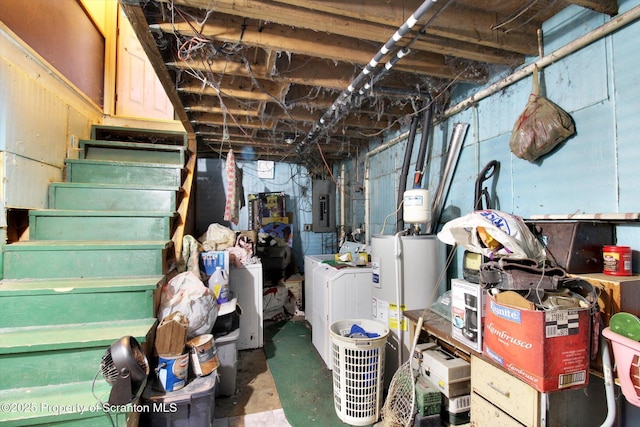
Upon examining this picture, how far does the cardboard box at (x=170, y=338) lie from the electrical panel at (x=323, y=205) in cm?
310

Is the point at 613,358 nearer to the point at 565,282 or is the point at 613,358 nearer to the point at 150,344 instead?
the point at 565,282

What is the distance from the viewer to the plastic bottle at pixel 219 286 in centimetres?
249

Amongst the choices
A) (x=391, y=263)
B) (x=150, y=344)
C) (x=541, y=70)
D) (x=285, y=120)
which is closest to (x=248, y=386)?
(x=150, y=344)

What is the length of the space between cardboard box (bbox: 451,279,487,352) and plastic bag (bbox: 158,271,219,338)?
A: 1.57 meters

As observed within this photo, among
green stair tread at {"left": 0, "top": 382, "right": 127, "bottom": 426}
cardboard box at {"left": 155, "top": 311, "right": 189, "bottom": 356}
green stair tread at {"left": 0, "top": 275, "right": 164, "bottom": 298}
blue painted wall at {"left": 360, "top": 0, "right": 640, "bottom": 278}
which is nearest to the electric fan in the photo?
green stair tread at {"left": 0, "top": 382, "right": 127, "bottom": 426}

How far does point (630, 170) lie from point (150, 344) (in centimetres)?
260

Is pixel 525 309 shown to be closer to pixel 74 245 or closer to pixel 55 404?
pixel 55 404

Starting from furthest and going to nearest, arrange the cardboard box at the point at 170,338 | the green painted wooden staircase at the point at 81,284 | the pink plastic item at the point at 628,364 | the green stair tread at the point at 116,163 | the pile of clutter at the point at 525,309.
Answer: the green stair tread at the point at 116,163 → the cardboard box at the point at 170,338 → the green painted wooden staircase at the point at 81,284 → the pile of clutter at the point at 525,309 → the pink plastic item at the point at 628,364

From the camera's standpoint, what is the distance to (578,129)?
57.7 inches

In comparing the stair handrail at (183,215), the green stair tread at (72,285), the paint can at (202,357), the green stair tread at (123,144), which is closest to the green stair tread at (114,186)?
the stair handrail at (183,215)

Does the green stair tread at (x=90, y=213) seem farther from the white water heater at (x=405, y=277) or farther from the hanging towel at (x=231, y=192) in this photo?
the white water heater at (x=405, y=277)

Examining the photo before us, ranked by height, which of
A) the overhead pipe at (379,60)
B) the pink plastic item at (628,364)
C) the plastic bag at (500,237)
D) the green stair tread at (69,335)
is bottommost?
the green stair tread at (69,335)

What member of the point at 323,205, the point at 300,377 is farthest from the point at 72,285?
the point at 323,205

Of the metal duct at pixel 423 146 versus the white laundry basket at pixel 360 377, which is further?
the metal duct at pixel 423 146
